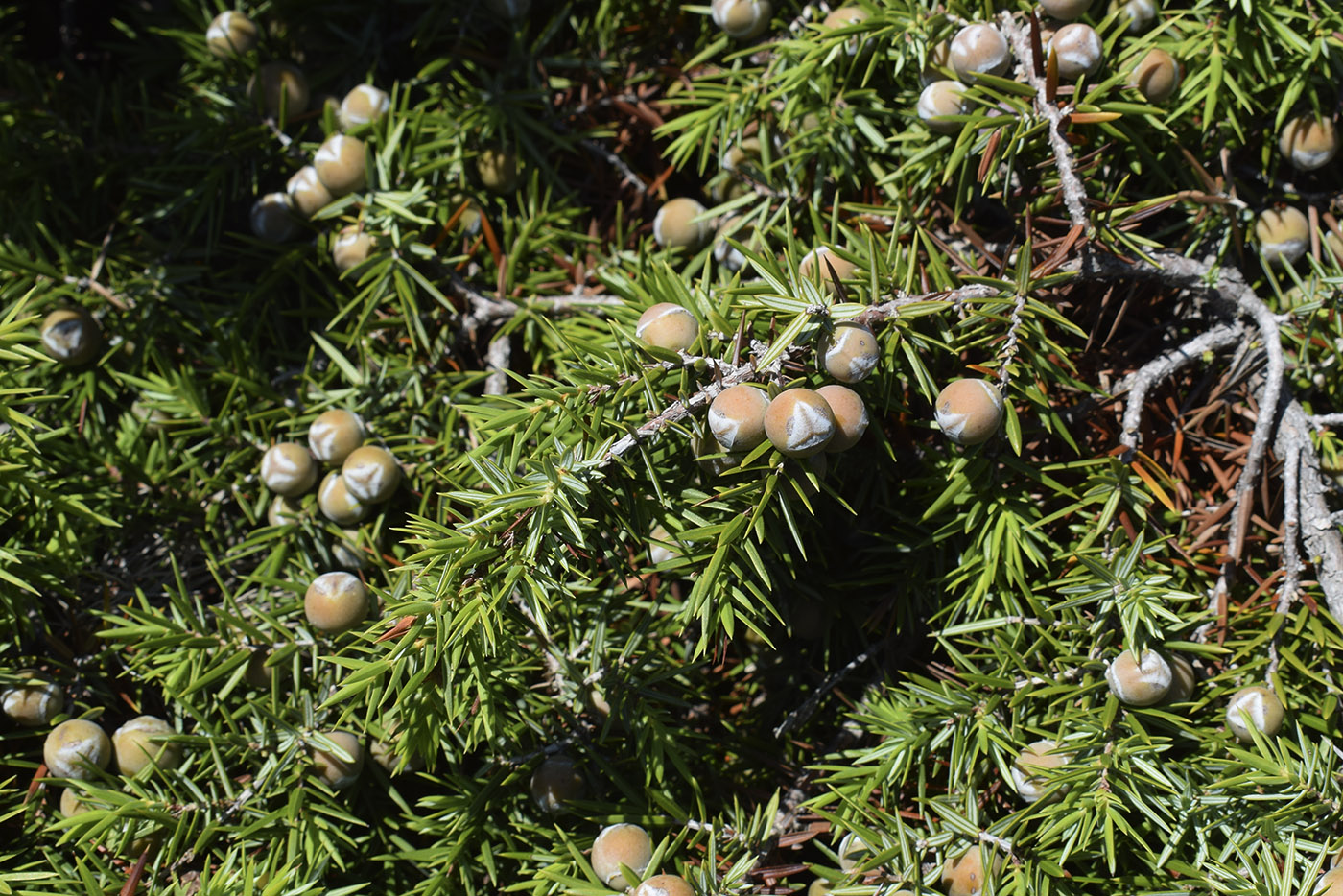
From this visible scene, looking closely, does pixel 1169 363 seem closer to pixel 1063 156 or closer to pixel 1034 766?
pixel 1063 156

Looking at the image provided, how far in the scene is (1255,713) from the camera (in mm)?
927

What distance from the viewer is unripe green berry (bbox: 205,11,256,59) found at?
1.36 metres

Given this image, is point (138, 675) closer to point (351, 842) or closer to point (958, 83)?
point (351, 842)

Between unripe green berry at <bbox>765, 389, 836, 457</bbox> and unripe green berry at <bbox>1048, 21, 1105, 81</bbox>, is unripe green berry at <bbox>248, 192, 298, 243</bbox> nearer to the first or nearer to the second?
unripe green berry at <bbox>765, 389, 836, 457</bbox>

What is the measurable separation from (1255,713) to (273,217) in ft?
4.56

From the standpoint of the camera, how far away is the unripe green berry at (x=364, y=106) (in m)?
1.29

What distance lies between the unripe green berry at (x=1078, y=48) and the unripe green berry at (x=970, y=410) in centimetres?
39

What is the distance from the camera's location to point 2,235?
1350 mm

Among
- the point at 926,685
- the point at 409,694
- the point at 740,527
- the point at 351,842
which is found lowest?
the point at 351,842

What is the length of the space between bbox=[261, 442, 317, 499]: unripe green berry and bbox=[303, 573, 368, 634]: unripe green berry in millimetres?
169

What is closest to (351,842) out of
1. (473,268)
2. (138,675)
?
(138,675)

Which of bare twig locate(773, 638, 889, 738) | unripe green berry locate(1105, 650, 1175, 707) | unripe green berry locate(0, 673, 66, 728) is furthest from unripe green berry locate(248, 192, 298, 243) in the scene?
unripe green berry locate(1105, 650, 1175, 707)

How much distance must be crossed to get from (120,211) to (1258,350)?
5.22 ft

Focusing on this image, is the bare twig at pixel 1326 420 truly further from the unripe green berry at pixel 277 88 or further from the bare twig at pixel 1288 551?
the unripe green berry at pixel 277 88
